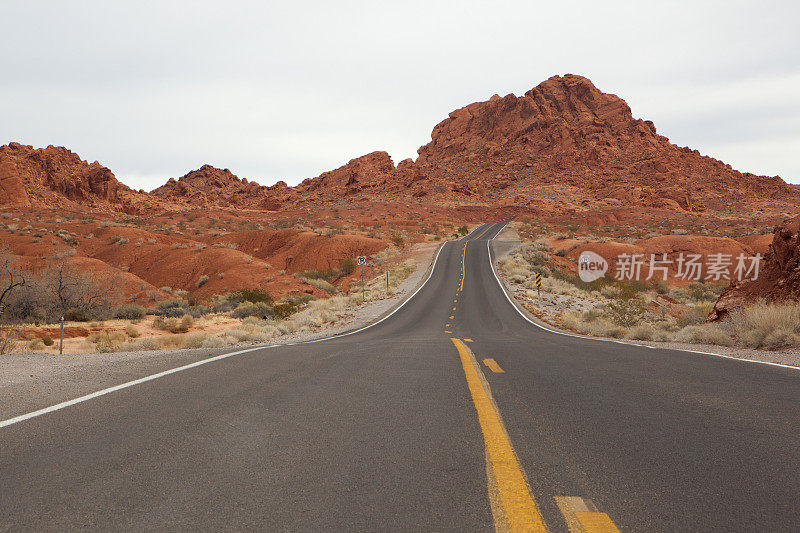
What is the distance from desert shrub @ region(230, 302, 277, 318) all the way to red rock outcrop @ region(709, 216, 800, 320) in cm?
2140

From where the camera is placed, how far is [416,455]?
296 cm

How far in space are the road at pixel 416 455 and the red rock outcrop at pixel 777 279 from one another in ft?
27.6

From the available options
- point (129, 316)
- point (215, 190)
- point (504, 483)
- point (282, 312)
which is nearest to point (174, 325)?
point (129, 316)

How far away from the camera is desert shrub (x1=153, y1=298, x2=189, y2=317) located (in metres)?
25.1

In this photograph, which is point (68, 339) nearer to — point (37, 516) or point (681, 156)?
point (37, 516)

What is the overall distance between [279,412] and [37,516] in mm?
1996

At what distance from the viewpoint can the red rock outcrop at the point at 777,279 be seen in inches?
467

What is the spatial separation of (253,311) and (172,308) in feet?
16.8

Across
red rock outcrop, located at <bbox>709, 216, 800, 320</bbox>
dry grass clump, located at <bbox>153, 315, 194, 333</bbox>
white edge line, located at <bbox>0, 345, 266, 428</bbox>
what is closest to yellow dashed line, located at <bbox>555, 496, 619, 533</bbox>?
white edge line, located at <bbox>0, 345, 266, 428</bbox>

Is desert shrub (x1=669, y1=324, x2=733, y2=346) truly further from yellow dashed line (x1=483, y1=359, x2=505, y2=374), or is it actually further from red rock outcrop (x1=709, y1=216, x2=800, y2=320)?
yellow dashed line (x1=483, y1=359, x2=505, y2=374)

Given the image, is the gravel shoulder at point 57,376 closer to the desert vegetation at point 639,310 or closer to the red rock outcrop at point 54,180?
the desert vegetation at point 639,310

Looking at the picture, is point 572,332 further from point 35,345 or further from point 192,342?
point 35,345

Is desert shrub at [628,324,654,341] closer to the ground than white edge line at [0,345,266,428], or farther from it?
closer to the ground

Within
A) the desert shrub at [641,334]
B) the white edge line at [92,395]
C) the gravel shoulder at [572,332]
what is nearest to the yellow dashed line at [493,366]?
the gravel shoulder at [572,332]
